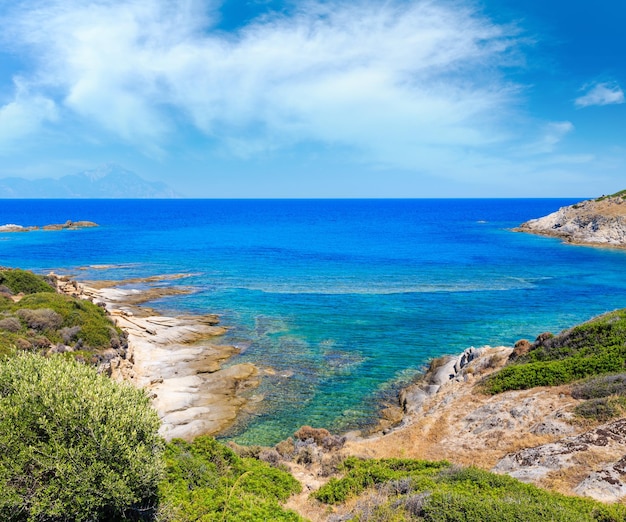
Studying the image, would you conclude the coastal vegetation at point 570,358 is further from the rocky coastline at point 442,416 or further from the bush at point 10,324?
the bush at point 10,324

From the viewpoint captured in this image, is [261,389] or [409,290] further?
[409,290]

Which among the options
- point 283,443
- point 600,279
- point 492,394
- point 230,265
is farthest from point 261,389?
point 600,279

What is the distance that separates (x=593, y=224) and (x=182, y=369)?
118 meters

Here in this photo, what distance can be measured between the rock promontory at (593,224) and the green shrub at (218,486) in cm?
11466

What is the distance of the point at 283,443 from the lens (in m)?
22.2

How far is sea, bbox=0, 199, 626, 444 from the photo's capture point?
31.3m

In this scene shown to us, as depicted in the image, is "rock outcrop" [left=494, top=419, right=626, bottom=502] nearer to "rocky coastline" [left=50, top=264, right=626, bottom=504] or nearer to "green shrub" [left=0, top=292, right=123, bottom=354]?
"rocky coastline" [left=50, top=264, right=626, bottom=504]

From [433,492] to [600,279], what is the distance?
68.2m

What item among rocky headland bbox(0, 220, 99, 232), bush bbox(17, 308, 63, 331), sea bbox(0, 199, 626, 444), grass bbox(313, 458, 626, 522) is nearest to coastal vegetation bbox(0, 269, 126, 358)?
bush bbox(17, 308, 63, 331)

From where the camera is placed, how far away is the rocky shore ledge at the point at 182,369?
27150 millimetres

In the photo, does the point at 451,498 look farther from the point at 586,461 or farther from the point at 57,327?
the point at 57,327

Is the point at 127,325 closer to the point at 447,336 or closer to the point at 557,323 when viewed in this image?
the point at 447,336

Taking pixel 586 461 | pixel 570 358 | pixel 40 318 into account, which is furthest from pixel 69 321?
pixel 570 358

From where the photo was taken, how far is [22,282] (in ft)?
139
